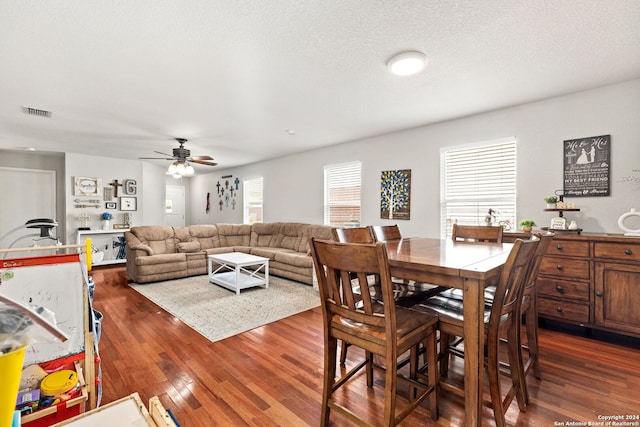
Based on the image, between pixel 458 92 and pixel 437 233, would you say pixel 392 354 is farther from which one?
Result: pixel 437 233

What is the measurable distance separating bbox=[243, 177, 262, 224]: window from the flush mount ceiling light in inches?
206

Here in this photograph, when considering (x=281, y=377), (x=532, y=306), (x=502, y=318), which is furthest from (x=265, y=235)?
(x=502, y=318)

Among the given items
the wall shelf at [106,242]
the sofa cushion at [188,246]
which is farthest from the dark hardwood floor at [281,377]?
the wall shelf at [106,242]

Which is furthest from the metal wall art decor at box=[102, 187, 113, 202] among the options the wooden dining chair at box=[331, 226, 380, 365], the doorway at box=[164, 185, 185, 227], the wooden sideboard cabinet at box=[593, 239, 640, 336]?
the wooden sideboard cabinet at box=[593, 239, 640, 336]

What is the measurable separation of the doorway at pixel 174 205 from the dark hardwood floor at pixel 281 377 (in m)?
6.69

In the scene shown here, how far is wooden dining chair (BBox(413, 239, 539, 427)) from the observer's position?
1392mm

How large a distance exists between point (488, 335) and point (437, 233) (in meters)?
2.80

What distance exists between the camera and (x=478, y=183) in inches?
150

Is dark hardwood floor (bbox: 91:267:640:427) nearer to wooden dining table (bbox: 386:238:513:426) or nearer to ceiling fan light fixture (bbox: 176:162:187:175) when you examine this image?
wooden dining table (bbox: 386:238:513:426)

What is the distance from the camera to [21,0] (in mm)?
1741

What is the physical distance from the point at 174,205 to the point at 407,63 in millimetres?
8834

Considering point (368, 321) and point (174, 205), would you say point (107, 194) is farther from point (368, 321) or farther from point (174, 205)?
point (368, 321)

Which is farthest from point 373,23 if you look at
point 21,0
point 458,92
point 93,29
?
point 21,0

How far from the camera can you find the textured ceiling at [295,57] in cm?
185
